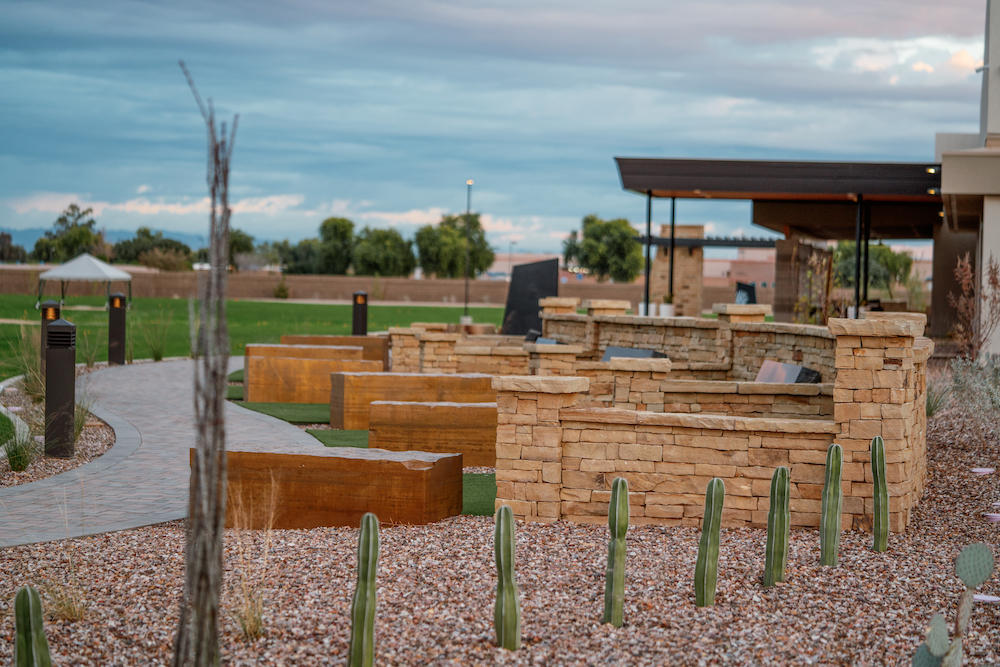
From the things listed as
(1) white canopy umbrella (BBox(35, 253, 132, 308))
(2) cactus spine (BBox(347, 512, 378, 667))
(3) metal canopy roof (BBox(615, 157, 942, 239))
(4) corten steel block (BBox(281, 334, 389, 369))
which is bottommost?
(2) cactus spine (BBox(347, 512, 378, 667))

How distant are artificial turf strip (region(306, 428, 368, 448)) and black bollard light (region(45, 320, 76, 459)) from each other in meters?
2.54

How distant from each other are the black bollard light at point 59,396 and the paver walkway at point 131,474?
1.28ft

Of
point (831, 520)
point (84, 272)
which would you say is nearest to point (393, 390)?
point (831, 520)

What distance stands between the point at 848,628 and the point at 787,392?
4.38m

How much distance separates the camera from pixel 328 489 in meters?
7.01

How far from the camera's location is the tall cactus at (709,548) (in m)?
5.30

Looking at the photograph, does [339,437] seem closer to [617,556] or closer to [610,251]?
[617,556]

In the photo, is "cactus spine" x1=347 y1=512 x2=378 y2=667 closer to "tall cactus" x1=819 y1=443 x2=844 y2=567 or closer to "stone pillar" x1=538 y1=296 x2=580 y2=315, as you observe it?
Result: "tall cactus" x1=819 y1=443 x2=844 y2=567

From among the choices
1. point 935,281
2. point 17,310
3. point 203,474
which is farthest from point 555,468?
point 17,310

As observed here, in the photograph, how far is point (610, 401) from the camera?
9906mm

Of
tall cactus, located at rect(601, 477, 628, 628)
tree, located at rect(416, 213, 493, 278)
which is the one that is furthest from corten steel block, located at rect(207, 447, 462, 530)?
tree, located at rect(416, 213, 493, 278)

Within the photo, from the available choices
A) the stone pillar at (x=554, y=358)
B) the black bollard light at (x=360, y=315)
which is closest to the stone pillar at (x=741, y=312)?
the stone pillar at (x=554, y=358)

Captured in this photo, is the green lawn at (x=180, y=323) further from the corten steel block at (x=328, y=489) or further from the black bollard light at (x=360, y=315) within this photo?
the corten steel block at (x=328, y=489)

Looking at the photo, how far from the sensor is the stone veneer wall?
7016mm
